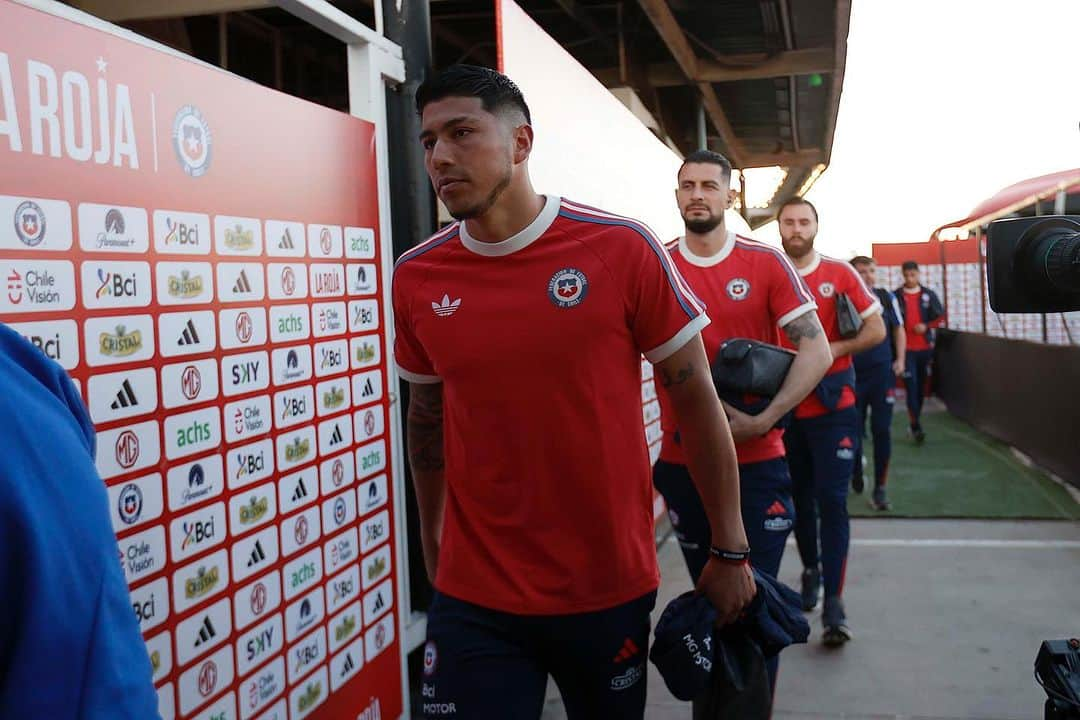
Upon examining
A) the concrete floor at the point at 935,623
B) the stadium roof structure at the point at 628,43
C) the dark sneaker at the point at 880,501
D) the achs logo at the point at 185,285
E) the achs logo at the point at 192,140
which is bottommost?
the concrete floor at the point at 935,623

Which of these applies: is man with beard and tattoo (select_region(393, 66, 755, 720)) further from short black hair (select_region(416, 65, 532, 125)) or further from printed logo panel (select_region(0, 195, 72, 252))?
printed logo panel (select_region(0, 195, 72, 252))

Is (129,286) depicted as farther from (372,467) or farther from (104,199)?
(372,467)

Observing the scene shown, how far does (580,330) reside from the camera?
2.29m

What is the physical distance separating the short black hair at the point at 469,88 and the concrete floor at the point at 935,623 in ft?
9.15

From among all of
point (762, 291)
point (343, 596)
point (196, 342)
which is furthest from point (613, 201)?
point (196, 342)

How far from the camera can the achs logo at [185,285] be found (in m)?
2.61

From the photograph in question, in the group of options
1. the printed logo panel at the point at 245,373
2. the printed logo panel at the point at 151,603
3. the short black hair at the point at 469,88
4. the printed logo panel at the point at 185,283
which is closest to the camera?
the short black hair at the point at 469,88

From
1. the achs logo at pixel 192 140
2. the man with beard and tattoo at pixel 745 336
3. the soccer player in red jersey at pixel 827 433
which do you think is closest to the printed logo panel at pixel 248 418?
the achs logo at pixel 192 140

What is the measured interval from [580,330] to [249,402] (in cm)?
113

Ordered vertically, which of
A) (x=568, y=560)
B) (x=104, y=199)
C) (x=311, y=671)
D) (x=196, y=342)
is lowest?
(x=311, y=671)

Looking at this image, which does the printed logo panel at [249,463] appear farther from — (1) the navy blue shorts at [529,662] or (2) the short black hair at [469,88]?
(2) the short black hair at [469,88]

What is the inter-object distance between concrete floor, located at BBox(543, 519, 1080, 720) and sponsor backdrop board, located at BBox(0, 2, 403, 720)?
1487 mm

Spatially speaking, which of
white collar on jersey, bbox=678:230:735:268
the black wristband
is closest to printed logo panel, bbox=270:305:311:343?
the black wristband

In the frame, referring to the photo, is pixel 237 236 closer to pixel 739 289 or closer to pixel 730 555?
pixel 730 555
